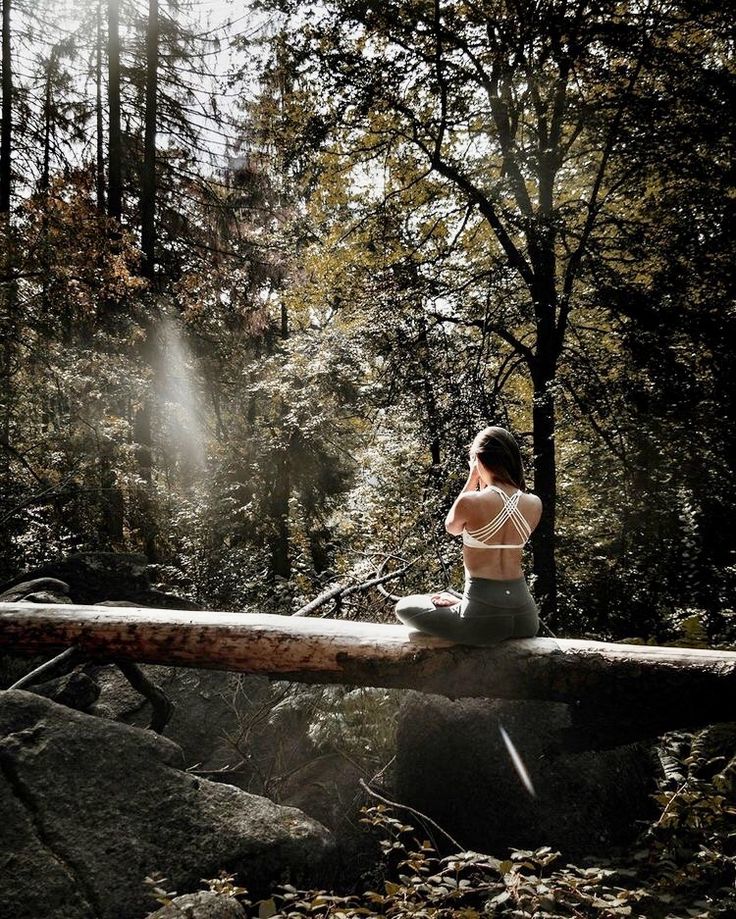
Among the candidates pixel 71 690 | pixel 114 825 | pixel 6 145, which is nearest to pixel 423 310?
pixel 71 690

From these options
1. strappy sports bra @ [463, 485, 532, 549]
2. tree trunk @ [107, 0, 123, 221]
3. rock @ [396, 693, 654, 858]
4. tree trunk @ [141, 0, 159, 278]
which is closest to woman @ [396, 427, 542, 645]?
strappy sports bra @ [463, 485, 532, 549]

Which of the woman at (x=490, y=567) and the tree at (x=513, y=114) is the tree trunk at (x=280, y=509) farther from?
the woman at (x=490, y=567)

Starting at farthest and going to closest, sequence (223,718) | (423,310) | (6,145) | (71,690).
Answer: (6,145)
(423,310)
(223,718)
(71,690)

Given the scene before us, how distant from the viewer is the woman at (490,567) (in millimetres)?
3736

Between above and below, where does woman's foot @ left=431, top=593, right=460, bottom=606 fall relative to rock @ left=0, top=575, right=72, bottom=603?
above

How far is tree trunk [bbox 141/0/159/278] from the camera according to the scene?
543 inches

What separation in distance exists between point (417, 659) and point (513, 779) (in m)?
1.59

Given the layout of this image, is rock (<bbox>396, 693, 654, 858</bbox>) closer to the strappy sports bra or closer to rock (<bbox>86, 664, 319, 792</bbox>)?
rock (<bbox>86, 664, 319, 792</bbox>)

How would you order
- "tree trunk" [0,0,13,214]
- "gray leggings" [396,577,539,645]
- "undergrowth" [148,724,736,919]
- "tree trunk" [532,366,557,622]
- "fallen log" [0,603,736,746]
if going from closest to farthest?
Result: "undergrowth" [148,724,736,919] < "fallen log" [0,603,736,746] < "gray leggings" [396,577,539,645] < "tree trunk" [532,366,557,622] < "tree trunk" [0,0,13,214]

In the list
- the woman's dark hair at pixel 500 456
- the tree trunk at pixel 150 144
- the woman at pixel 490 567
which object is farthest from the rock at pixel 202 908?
the tree trunk at pixel 150 144

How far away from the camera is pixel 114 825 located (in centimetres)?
342

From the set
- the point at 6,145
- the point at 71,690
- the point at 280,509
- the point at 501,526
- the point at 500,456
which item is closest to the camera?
the point at 501,526

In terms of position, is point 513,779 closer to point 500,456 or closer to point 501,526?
point 501,526

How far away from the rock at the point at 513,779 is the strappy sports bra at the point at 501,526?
1.83 meters
